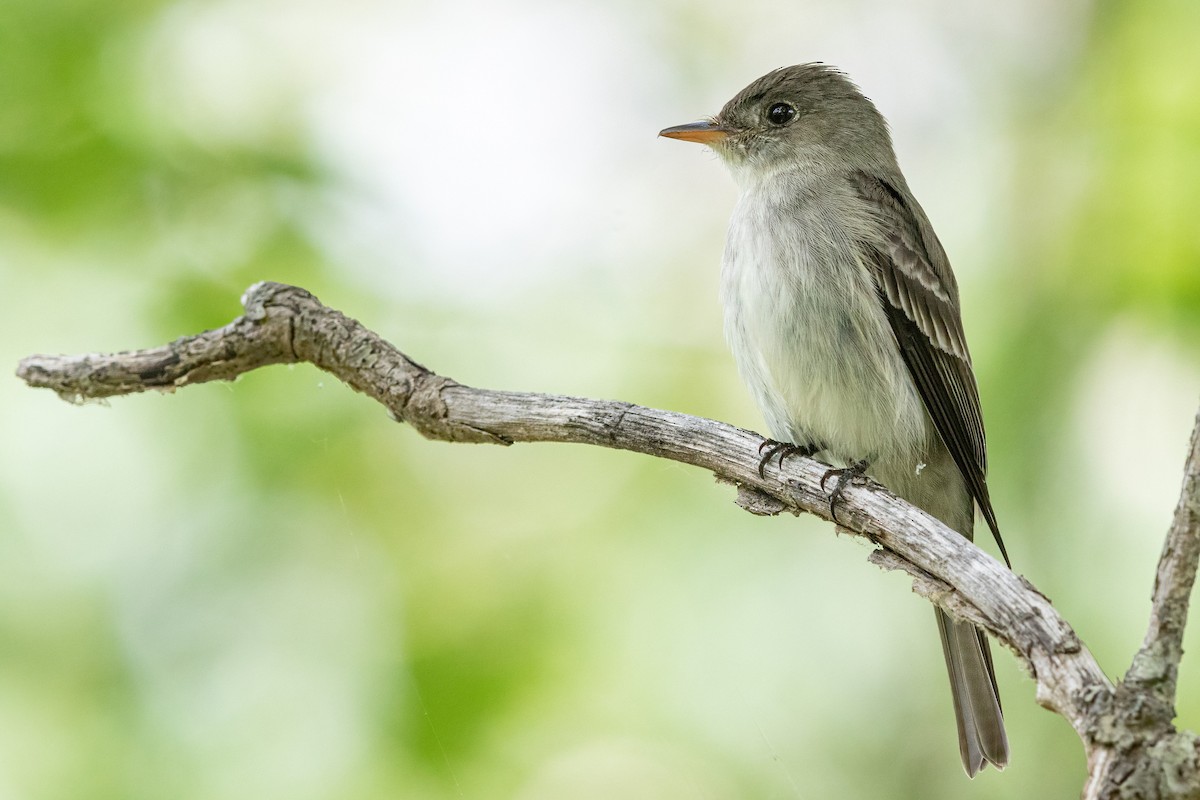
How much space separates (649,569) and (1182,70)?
9.11 feet

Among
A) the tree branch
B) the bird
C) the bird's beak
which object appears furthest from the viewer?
the bird's beak

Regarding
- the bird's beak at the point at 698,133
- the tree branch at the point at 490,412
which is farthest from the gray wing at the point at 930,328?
the tree branch at the point at 490,412

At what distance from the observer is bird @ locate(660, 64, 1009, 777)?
3559 mm

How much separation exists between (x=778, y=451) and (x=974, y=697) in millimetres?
1018

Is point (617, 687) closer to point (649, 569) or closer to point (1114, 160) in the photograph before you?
point (649, 569)

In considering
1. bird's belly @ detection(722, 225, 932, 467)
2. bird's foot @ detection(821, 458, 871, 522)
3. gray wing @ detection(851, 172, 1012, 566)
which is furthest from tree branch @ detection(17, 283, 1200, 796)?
gray wing @ detection(851, 172, 1012, 566)

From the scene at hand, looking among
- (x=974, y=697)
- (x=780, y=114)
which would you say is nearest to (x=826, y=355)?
(x=974, y=697)

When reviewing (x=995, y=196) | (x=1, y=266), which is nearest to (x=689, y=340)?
(x=995, y=196)

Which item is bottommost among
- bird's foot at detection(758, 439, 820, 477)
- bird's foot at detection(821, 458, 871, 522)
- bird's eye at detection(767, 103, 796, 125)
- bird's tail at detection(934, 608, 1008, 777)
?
bird's tail at detection(934, 608, 1008, 777)

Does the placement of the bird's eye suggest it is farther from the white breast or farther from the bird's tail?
the bird's tail

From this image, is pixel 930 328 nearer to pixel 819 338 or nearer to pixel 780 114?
pixel 819 338

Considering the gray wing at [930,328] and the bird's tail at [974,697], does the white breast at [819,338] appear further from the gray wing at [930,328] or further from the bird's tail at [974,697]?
the bird's tail at [974,697]

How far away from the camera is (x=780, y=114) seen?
4.38m

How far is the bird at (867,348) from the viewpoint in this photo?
3559 mm
